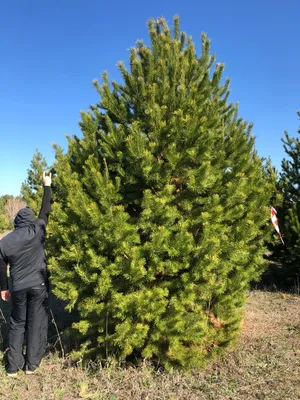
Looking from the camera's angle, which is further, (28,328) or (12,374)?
(28,328)

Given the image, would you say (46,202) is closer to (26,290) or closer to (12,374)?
(26,290)

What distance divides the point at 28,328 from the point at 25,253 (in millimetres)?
944

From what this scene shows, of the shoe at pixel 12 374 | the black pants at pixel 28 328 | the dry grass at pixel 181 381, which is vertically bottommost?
the shoe at pixel 12 374

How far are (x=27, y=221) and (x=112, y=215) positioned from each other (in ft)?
4.72

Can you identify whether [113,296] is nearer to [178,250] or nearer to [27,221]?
[178,250]

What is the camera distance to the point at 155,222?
12.3ft

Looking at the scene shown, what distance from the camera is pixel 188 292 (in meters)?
3.70

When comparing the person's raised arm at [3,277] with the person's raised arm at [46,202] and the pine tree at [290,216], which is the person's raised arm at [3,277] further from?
the pine tree at [290,216]

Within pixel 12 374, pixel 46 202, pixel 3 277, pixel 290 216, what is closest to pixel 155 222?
pixel 46 202

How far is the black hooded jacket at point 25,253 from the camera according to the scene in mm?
4191

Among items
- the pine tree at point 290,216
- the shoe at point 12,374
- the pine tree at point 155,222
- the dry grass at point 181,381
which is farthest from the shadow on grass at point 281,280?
the shoe at point 12,374

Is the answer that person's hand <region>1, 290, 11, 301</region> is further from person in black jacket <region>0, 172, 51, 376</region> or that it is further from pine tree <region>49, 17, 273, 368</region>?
pine tree <region>49, 17, 273, 368</region>

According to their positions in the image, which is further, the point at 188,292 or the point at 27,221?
the point at 27,221

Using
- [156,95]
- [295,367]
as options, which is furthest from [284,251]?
[156,95]
